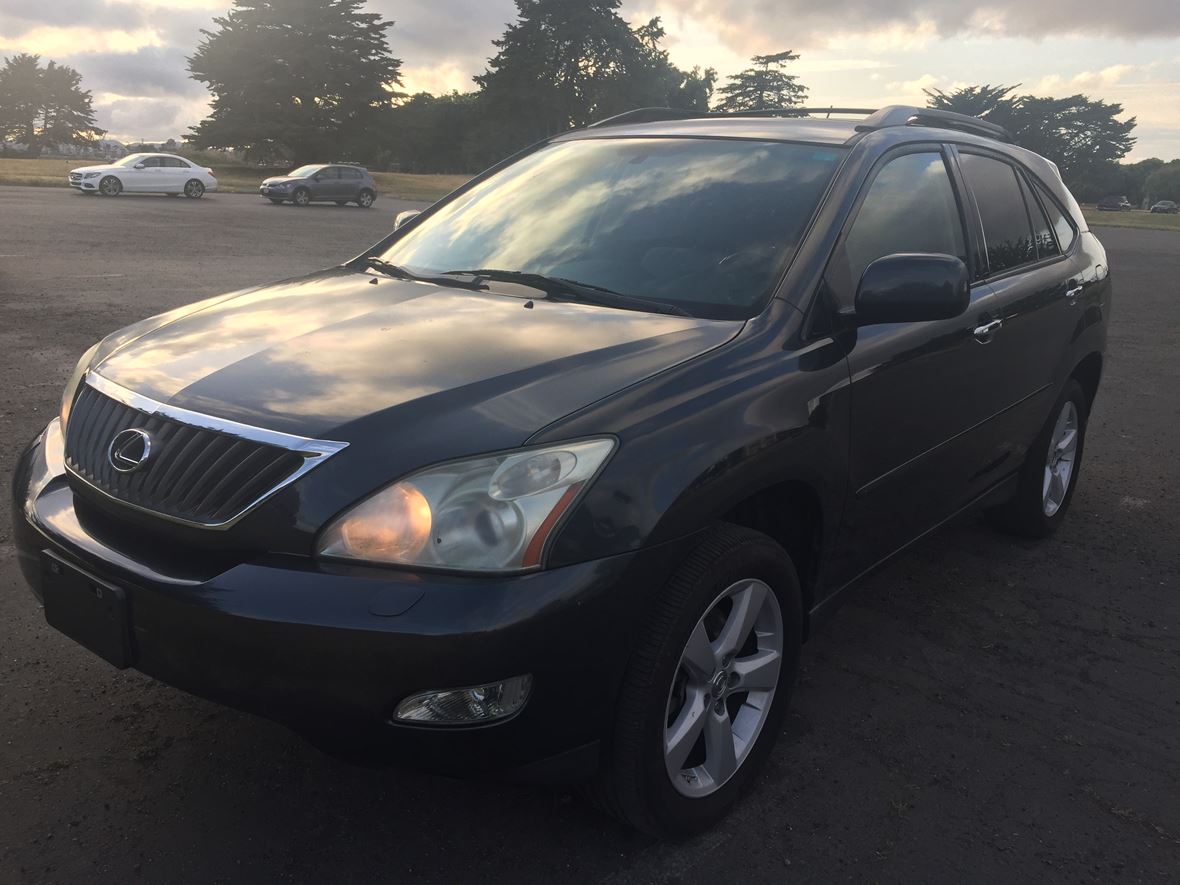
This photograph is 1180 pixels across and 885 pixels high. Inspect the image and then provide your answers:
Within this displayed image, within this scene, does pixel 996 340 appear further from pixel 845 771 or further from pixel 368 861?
pixel 368 861

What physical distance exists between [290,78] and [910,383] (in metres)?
66.3

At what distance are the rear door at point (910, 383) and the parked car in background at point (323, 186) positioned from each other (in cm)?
3472

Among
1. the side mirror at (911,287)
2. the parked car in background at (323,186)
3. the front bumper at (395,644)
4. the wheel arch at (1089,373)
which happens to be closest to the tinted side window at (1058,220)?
the wheel arch at (1089,373)

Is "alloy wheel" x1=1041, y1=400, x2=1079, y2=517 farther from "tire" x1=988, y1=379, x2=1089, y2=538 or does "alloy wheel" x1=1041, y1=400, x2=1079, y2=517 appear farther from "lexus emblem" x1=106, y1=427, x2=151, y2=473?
"lexus emblem" x1=106, y1=427, x2=151, y2=473

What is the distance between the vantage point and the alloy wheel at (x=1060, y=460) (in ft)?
15.3

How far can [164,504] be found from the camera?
218 centimetres

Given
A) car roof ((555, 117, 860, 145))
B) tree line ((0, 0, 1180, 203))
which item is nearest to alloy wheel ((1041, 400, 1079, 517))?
car roof ((555, 117, 860, 145))

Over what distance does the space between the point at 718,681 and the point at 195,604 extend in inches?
49.4

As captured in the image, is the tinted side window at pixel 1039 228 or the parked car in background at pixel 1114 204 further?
the parked car in background at pixel 1114 204

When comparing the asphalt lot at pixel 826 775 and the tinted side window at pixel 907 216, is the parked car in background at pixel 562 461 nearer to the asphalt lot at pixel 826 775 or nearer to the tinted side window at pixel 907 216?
the tinted side window at pixel 907 216

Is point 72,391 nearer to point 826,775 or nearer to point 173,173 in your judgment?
point 826,775

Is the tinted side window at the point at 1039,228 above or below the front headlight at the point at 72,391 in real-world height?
above

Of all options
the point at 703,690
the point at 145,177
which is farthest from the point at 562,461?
the point at 145,177

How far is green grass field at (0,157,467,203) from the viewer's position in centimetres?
3775
